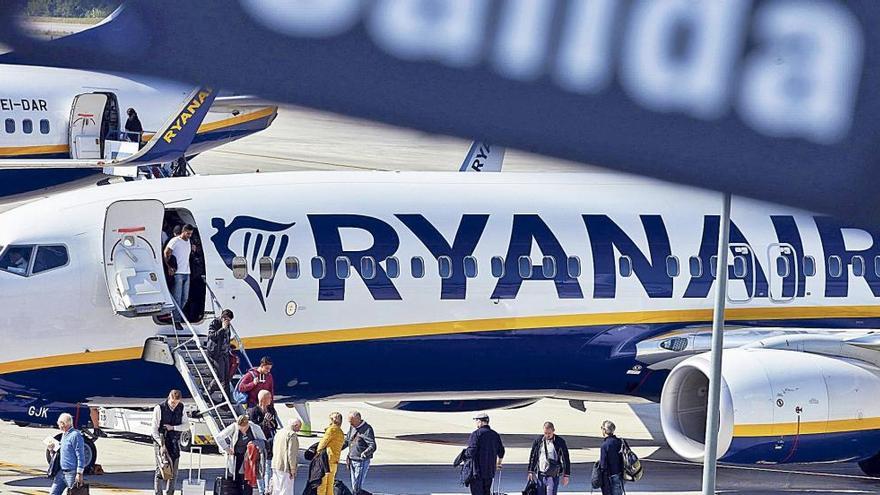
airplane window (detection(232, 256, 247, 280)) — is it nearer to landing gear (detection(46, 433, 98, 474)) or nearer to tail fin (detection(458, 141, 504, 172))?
landing gear (detection(46, 433, 98, 474))

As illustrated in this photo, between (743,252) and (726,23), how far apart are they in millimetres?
18042

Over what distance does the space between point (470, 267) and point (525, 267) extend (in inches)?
30.0

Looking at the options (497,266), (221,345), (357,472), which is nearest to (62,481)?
(221,345)

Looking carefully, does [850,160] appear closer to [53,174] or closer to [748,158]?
[748,158]

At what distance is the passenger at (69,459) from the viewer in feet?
58.0

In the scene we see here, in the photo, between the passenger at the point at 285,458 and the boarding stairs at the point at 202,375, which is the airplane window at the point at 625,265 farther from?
the passenger at the point at 285,458

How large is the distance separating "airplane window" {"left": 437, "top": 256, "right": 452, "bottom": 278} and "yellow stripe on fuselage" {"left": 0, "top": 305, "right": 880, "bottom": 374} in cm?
63

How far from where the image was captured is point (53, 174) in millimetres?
38156

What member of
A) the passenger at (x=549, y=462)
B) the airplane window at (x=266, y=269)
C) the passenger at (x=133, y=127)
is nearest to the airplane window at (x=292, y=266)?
the airplane window at (x=266, y=269)

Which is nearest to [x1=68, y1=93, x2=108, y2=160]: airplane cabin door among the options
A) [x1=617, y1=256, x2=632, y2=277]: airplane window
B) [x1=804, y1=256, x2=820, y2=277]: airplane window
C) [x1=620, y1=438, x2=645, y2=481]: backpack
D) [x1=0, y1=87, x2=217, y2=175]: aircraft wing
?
[x1=0, y1=87, x2=217, y2=175]: aircraft wing

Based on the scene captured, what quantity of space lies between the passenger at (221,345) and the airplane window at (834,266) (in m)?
8.56

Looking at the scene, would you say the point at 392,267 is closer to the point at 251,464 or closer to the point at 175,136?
the point at 251,464

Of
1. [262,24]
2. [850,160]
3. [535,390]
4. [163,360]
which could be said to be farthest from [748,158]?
[535,390]

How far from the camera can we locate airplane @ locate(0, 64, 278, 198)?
1512 inches
